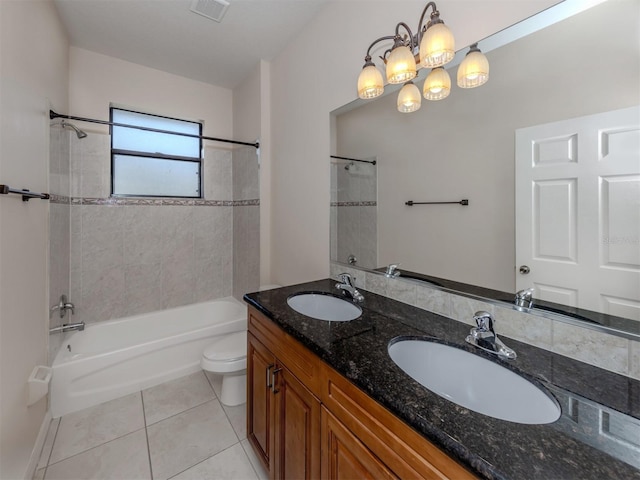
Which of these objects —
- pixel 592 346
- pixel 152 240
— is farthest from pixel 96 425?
pixel 592 346

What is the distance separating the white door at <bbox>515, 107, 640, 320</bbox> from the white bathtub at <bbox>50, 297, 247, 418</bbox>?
86.7 inches

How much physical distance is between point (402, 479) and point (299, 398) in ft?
1.53

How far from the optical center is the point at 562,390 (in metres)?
0.68

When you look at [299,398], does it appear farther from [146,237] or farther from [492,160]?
[146,237]

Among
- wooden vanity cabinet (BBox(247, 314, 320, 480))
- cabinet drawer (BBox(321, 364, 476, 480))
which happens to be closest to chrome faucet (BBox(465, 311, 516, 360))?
cabinet drawer (BBox(321, 364, 476, 480))

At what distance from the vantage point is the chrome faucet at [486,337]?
0.86 m

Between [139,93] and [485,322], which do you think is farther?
[139,93]

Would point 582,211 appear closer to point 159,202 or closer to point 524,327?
point 524,327

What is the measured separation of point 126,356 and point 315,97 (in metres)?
2.30

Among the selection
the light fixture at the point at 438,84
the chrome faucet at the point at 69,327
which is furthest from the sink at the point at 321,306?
the chrome faucet at the point at 69,327

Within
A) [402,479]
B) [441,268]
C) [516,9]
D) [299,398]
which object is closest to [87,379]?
[299,398]

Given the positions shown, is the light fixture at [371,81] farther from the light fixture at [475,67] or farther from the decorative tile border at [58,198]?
the decorative tile border at [58,198]

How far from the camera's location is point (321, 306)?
1561 millimetres

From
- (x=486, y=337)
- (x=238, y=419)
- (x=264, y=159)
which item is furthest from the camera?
(x=264, y=159)
